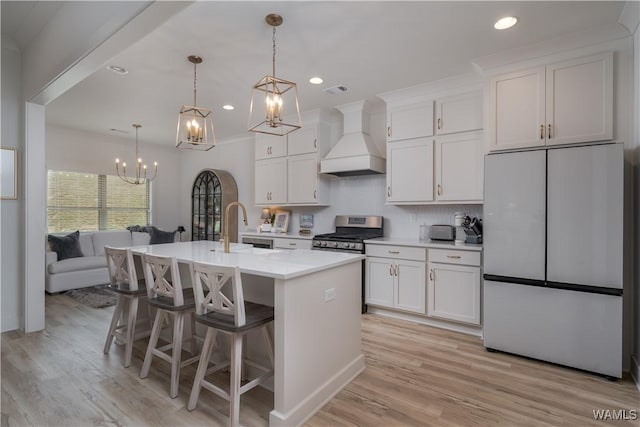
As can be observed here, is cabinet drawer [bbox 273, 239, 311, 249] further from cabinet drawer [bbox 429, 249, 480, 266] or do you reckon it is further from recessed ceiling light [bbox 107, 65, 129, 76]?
recessed ceiling light [bbox 107, 65, 129, 76]

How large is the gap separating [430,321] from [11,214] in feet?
15.1

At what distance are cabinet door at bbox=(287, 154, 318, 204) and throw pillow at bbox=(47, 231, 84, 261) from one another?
11.9ft

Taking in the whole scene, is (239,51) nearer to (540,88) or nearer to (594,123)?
(540,88)

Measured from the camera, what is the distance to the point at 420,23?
2398 mm

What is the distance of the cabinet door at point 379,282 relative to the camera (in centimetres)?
374

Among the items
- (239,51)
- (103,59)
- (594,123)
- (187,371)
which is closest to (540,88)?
(594,123)

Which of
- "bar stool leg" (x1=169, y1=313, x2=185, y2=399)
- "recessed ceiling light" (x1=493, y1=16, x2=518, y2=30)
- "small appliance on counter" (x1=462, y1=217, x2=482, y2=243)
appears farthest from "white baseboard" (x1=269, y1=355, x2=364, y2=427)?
"recessed ceiling light" (x1=493, y1=16, x2=518, y2=30)

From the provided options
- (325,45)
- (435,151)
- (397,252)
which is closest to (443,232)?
(397,252)

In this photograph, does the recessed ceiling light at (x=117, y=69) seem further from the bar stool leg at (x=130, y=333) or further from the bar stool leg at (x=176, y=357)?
the bar stool leg at (x=176, y=357)

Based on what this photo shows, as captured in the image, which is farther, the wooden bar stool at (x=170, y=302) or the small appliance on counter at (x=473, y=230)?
the small appliance on counter at (x=473, y=230)

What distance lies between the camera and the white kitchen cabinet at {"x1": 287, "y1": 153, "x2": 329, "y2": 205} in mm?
4648

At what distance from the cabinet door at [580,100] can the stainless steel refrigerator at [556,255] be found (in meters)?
0.22

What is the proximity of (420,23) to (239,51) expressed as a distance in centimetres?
153

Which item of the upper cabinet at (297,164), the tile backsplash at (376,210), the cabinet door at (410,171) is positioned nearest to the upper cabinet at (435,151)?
the cabinet door at (410,171)
